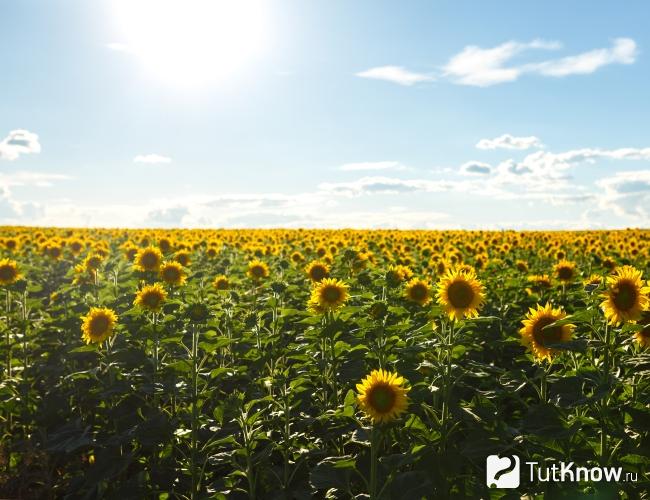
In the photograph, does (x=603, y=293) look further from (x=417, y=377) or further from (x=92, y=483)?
(x=92, y=483)

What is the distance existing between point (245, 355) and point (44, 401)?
2.30 meters

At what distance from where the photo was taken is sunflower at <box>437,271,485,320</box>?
5016 millimetres

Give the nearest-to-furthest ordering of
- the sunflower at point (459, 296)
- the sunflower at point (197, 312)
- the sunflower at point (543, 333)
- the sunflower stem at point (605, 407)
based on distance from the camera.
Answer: the sunflower stem at point (605, 407) → the sunflower at point (543, 333) → the sunflower at point (459, 296) → the sunflower at point (197, 312)

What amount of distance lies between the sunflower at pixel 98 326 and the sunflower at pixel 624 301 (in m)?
4.53

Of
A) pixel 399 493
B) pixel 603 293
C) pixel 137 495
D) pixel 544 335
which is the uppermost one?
pixel 603 293

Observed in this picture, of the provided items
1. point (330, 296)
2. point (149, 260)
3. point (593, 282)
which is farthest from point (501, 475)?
point (149, 260)

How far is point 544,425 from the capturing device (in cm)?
396

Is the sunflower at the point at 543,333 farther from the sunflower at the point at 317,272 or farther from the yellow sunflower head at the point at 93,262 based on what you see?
the yellow sunflower head at the point at 93,262

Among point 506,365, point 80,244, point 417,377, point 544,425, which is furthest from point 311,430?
point 80,244

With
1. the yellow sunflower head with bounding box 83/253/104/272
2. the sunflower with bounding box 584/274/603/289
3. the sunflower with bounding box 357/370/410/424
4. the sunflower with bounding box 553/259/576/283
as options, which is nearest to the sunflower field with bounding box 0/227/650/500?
the sunflower with bounding box 357/370/410/424

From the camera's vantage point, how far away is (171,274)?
8023mm

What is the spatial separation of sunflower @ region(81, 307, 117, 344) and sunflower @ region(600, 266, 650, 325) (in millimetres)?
4530

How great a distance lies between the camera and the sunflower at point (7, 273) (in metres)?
8.33

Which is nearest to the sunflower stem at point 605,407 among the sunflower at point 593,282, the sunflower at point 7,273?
the sunflower at point 593,282
